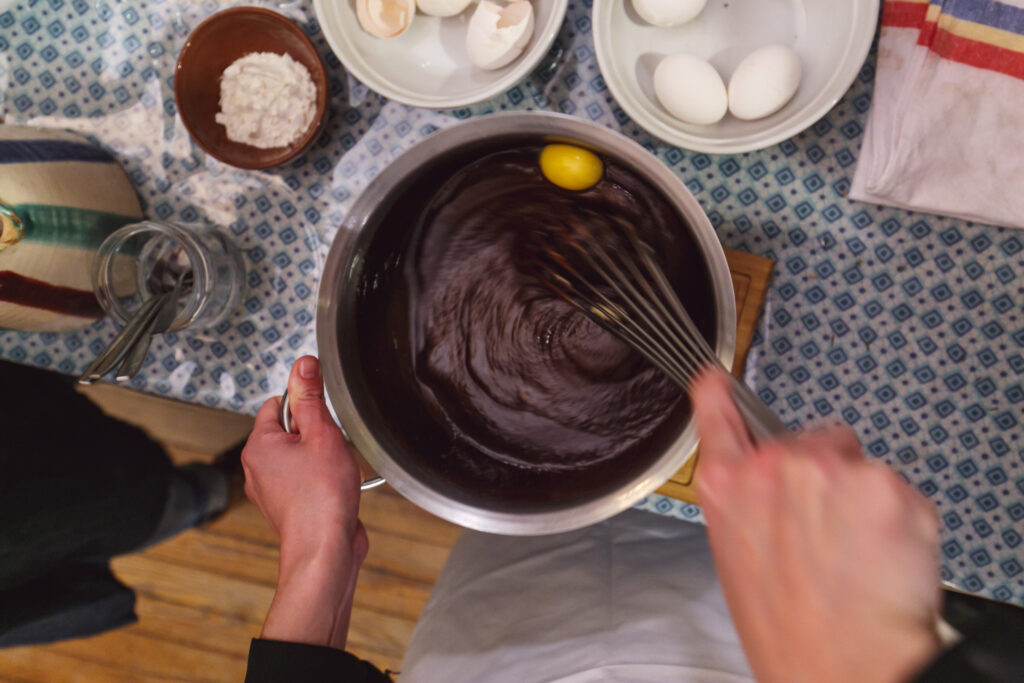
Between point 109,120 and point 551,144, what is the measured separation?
18.6 inches

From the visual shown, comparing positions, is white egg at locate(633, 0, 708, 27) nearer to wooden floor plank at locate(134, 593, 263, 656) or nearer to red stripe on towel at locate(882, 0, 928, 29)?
red stripe on towel at locate(882, 0, 928, 29)

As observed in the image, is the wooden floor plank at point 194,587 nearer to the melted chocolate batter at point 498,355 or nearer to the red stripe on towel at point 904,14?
the melted chocolate batter at point 498,355

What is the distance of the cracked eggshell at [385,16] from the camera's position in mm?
542

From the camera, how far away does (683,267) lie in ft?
1.56

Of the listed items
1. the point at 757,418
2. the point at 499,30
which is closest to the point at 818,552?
the point at 757,418

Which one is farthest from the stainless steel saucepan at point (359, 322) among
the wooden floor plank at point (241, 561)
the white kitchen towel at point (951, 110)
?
the wooden floor plank at point (241, 561)

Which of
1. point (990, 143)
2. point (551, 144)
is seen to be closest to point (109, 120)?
point (551, 144)

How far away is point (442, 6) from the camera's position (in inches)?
21.4

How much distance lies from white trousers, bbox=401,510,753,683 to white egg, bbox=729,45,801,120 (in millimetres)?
416

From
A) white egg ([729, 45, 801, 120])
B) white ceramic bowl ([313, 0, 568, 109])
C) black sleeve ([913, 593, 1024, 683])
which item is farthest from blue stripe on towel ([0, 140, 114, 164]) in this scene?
black sleeve ([913, 593, 1024, 683])

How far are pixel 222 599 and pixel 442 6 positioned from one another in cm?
92

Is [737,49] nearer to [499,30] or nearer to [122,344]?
[499,30]

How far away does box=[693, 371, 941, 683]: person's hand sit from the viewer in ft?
1.01

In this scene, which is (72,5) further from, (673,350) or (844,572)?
(844,572)
